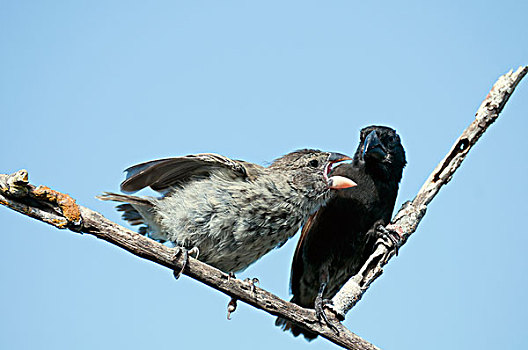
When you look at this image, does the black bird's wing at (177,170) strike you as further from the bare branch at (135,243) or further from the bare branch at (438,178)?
the bare branch at (438,178)

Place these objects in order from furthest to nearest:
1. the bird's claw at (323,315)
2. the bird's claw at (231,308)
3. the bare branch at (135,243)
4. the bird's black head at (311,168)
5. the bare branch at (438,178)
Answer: the bird's black head at (311,168)
the bare branch at (438,178)
the bird's claw at (231,308)
the bird's claw at (323,315)
the bare branch at (135,243)

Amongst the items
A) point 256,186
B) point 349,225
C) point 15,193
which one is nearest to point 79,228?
point 15,193

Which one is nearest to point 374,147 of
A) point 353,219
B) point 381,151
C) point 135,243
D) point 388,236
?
point 381,151

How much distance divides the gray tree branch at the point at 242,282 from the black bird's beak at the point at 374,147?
1.94ft

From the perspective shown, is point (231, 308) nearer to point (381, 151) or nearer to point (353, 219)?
point (353, 219)

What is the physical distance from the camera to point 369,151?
17.8ft

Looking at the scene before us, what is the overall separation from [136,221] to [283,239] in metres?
1.22

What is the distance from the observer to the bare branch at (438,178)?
4.55 meters

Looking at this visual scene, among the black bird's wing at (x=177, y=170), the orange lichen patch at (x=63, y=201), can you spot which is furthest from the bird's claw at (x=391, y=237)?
the orange lichen patch at (x=63, y=201)

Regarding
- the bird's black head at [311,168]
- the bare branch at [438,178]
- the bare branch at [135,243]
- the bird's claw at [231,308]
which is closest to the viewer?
the bare branch at [135,243]

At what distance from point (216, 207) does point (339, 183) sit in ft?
4.29

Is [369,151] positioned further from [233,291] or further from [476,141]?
[233,291]

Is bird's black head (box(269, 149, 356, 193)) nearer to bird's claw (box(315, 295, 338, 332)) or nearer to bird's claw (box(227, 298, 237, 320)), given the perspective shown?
bird's claw (box(315, 295, 338, 332))

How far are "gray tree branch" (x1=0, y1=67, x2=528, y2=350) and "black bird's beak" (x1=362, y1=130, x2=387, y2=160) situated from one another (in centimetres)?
59
